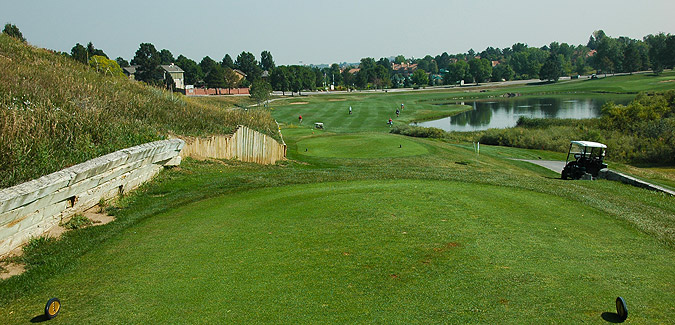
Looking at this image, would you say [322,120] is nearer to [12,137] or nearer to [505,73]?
[12,137]

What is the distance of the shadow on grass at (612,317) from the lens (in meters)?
5.55

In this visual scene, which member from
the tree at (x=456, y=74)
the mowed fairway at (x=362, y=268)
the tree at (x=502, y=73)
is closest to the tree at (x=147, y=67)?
the mowed fairway at (x=362, y=268)

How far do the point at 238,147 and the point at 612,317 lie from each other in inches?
586

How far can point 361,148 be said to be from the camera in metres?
29.9

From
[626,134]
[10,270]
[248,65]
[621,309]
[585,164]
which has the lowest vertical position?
[626,134]

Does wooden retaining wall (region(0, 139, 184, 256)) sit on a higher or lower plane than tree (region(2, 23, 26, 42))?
lower

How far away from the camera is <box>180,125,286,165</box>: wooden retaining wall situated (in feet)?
52.0

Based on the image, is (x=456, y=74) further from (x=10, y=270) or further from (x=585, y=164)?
(x=10, y=270)

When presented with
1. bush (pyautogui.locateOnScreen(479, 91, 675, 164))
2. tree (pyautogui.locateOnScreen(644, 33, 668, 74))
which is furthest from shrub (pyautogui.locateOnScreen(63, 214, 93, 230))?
tree (pyautogui.locateOnScreen(644, 33, 668, 74))

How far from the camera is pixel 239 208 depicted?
10.2 m

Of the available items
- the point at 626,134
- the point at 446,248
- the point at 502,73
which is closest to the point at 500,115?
the point at 626,134

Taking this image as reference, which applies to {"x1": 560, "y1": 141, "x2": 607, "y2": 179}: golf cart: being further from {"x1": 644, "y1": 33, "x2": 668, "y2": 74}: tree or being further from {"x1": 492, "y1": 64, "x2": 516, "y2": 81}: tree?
{"x1": 492, "y1": 64, "x2": 516, "y2": 81}: tree

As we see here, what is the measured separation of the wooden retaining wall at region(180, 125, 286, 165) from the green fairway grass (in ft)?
18.7

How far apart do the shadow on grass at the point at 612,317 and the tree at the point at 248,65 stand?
497 feet
